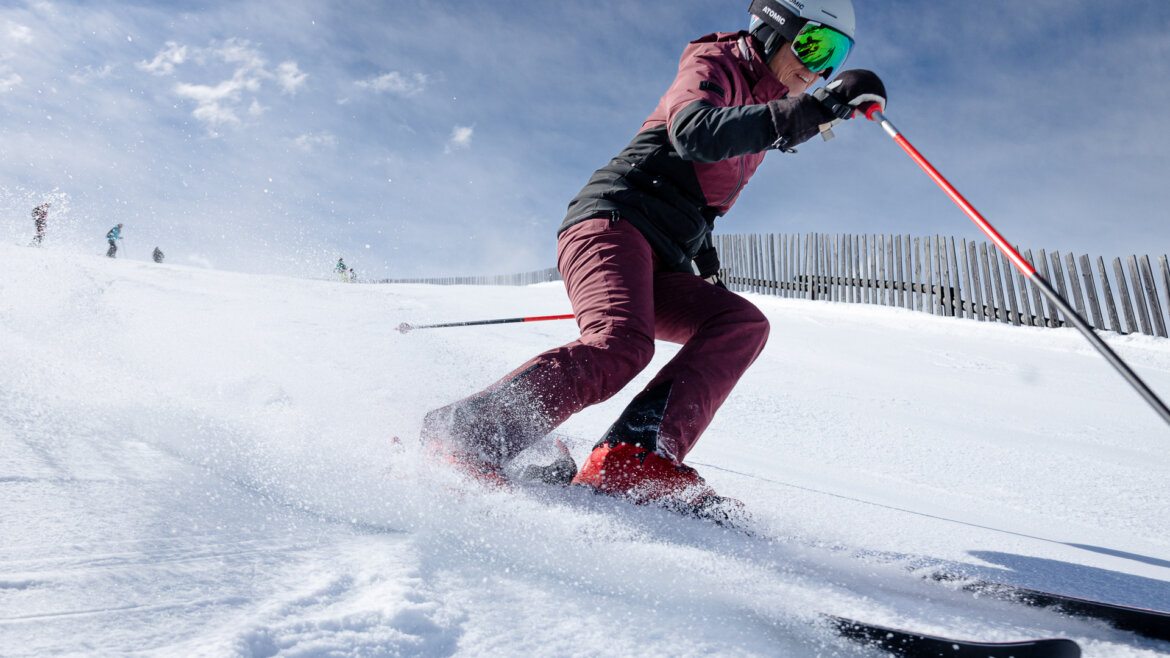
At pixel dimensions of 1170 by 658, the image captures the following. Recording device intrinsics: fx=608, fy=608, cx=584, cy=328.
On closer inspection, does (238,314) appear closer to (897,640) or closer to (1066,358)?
(897,640)

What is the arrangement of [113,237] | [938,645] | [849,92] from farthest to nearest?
[113,237], [849,92], [938,645]

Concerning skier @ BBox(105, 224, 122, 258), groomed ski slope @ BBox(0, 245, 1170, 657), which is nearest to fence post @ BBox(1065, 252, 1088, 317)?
groomed ski slope @ BBox(0, 245, 1170, 657)

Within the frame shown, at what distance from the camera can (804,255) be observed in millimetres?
13555

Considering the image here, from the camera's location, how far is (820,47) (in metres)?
1.93

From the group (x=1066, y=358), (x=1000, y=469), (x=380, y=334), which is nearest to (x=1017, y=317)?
(x=1066, y=358)

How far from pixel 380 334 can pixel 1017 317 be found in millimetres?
10106

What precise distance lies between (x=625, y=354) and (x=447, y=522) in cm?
62

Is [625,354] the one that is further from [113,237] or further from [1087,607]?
[113,237]

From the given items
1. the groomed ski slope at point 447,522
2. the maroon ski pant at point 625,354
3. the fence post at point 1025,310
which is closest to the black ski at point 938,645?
the groomed ski slope at point 447,522

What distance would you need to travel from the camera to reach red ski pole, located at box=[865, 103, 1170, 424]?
3.42ft

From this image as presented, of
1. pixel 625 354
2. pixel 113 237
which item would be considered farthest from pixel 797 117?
pixel 113 237

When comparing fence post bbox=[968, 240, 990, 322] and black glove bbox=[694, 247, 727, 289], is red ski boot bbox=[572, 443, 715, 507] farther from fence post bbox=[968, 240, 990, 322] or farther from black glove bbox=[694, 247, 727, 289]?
fence post bbox=[968, 240, 990, 322]

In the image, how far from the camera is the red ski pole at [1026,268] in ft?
3.42

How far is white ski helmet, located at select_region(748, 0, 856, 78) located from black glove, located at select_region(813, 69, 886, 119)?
45 centimetres
